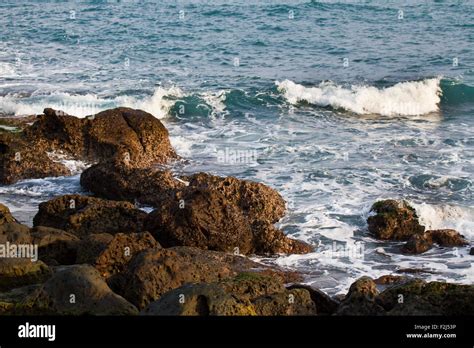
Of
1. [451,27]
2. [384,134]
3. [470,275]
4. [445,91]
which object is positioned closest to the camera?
[470,275]

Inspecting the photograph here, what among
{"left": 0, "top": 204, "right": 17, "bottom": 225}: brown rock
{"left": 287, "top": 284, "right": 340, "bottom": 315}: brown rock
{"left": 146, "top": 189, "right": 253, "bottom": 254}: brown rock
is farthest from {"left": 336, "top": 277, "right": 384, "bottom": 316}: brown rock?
{"left": 0, "top": 204, "right": 17, "bottom": 225}: brown rock

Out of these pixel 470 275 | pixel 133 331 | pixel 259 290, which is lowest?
pixel 470 275

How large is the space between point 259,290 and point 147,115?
8.88 meters

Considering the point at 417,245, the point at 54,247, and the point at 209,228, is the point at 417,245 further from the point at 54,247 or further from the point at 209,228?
the point at 54,247

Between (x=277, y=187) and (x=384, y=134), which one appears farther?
(x=384, y=134)

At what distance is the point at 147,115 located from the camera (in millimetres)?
15508

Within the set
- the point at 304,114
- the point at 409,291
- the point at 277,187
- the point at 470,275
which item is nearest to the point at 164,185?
the point at 277,187

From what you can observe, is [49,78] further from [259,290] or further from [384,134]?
[259,290]

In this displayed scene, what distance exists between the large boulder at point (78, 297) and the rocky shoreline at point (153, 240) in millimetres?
10

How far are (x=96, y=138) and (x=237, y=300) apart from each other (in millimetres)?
9311

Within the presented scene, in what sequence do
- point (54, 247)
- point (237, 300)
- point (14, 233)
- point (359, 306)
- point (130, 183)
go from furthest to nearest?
1. point (130, 183)
2. point (54, 247)
3. point (14, 233)
4. point (359, 306)
5. point (237, 300)

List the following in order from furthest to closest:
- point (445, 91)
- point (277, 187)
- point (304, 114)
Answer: point (445, 91) < point (304, 114) < point (277, 187)

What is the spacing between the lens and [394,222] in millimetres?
11805

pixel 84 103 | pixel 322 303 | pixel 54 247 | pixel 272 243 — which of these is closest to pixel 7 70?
pixel 84 103
